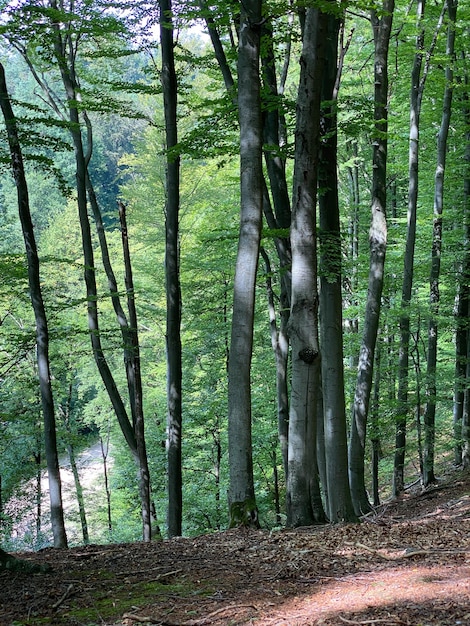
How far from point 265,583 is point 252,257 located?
3741 mm

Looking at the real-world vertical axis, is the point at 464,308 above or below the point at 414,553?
above

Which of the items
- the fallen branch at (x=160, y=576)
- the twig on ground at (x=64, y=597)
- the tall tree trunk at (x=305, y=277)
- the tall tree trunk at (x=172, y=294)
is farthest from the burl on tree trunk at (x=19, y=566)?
the tall tree trunk at (x=172, y=294)

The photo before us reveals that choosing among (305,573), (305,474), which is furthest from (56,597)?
(305,474)

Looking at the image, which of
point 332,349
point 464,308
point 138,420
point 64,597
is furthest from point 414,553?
point 464,308

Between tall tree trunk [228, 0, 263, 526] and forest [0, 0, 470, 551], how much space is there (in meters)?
0.02

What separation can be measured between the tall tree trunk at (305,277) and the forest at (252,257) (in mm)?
22

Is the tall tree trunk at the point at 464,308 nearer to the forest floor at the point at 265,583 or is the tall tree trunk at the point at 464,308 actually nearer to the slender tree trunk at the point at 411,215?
the slender tree trunk at the point at 411,215

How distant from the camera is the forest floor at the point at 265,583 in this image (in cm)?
322

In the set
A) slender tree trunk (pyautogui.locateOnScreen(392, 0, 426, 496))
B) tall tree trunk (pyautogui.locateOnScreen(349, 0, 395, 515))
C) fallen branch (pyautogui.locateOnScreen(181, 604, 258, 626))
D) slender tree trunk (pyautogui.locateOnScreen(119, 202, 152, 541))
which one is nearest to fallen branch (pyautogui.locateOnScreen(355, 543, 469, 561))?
fallen branch (pyautogui.locateOnScreen(181, 604, 258, 626))

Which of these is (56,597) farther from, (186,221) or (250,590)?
(186,221)

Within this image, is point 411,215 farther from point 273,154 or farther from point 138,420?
point 138,420

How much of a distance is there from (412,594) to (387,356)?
47.1 ft

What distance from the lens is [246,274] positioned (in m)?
6.86

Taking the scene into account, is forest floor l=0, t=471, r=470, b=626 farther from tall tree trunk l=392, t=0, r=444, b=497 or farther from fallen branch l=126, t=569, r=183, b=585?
tall tree trunk l=392, t=0, r=444, b=497
